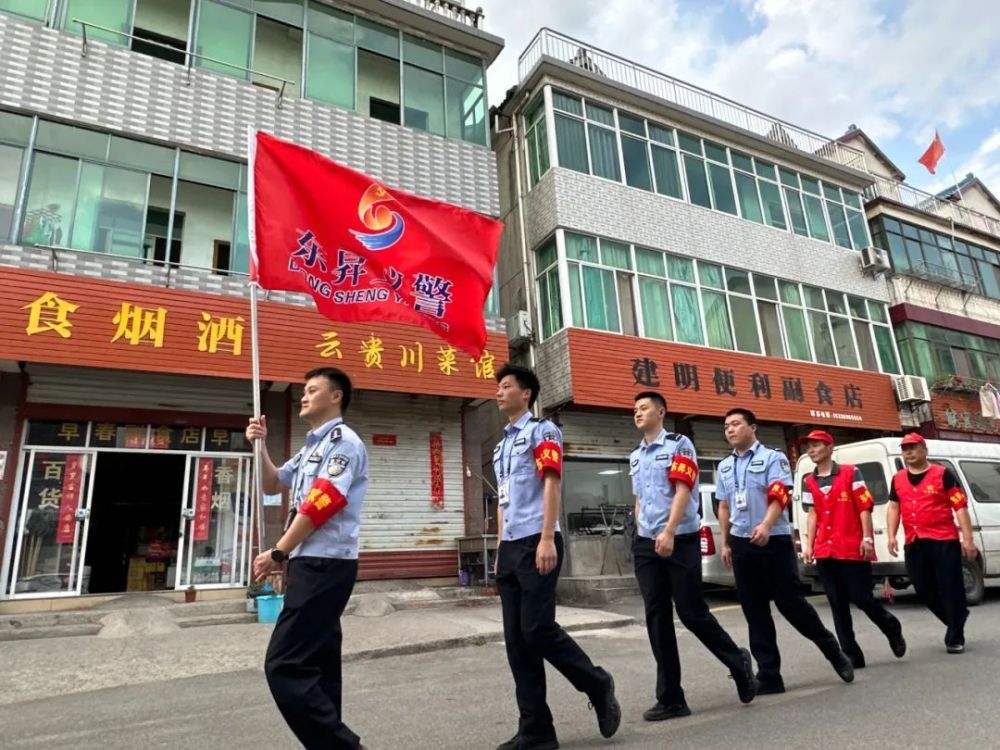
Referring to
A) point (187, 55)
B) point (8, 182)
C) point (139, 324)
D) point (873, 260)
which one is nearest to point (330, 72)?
point (187, 55)

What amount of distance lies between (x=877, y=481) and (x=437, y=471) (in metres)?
6.88

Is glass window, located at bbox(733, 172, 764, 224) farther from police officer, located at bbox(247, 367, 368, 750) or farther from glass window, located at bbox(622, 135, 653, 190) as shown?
Result: police officer, located at bbox(247, 367, 368, 750)

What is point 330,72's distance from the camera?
1275 cm

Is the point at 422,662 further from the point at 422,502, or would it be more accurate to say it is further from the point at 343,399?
the point at 422,502

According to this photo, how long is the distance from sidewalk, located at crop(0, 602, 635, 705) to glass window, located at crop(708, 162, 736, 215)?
11432 millimetres

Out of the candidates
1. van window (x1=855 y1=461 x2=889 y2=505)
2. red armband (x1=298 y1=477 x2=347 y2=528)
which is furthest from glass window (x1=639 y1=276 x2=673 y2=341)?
red armband (x1=298 y1=477 x2=347 y2=528)

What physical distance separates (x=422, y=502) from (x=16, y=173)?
7932 millimetres

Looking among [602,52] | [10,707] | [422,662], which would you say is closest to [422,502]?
[422,662]

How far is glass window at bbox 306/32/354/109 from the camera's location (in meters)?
12.5

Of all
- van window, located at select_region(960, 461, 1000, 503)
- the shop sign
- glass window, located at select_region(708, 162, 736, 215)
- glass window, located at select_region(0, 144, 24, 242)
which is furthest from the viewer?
glass window, located at select_region(708, 162, 736, 215)

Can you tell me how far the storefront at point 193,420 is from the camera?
9250 mm

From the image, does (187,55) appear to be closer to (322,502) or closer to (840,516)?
(322,502)

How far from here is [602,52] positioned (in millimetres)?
15852

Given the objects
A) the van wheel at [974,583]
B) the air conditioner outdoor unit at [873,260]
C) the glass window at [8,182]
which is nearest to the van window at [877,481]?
the van wheel at [974,583]
